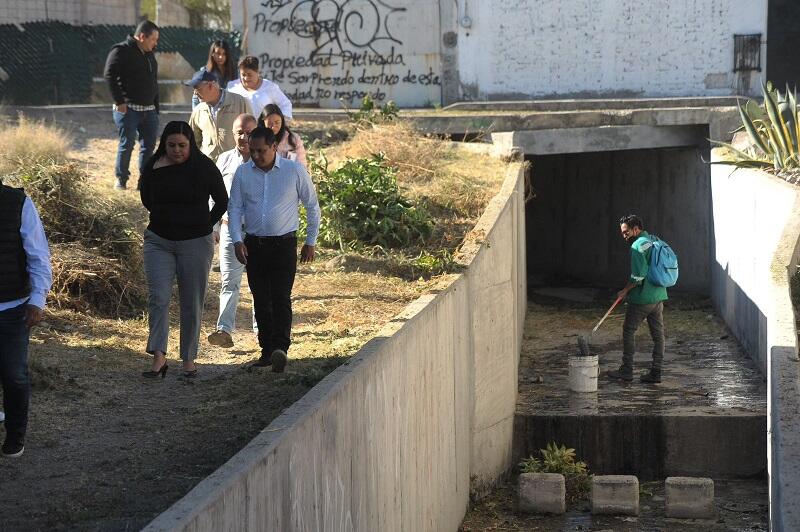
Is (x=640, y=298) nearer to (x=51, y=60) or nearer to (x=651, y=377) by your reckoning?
(x=651, y=377)

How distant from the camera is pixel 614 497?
10.9 metres

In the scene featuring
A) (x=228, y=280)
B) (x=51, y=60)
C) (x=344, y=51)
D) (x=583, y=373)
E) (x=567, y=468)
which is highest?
(x=344, y=51)

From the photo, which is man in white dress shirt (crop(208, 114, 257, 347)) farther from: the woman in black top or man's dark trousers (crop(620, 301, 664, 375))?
man's dark trousers (crop(620, 301, 664, 375))

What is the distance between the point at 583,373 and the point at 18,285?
27.7 ft

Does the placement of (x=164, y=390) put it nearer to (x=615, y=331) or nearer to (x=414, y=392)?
(x=414, y=392)

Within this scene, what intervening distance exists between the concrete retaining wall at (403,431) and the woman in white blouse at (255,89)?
211cm

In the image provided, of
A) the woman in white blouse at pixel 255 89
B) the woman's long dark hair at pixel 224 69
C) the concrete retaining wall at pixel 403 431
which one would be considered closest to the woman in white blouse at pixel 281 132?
the woman in white blouse at pixel 255 89

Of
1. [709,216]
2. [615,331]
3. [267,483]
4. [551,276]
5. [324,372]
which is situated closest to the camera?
[267,483]

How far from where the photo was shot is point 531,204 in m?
24.7

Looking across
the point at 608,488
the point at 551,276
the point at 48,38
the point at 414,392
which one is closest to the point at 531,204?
the point at 551,276

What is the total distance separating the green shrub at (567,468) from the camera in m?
11.6

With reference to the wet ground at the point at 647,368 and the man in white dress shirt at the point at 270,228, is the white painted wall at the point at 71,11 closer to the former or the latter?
the wet ground at the point at 647,368

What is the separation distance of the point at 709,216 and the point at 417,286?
10903mm

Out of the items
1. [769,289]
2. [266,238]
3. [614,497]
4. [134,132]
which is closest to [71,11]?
[134,132]
